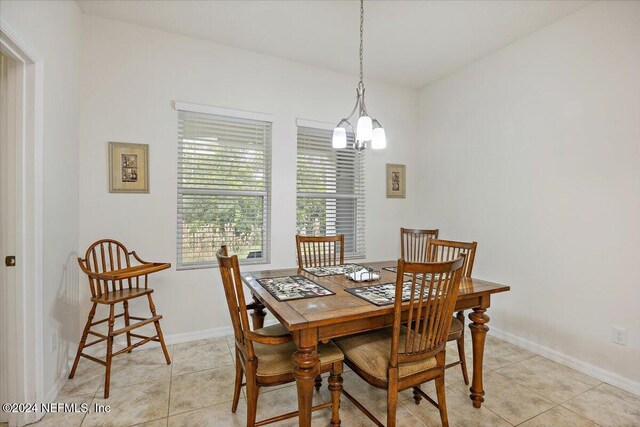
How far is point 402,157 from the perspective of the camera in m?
4.14

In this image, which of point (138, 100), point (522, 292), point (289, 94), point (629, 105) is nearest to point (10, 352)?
point (138, 100)

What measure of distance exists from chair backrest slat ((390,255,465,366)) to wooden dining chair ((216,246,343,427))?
1.23 ft

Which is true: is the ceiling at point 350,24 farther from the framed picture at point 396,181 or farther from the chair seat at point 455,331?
the chair seat at point 455,331

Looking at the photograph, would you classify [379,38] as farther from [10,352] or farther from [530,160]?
[10,352]

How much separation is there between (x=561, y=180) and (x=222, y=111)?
3152 millimetres

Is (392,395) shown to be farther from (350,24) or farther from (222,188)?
(350,24)

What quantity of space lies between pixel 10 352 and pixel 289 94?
3.04 metres

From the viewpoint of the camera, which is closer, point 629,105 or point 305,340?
point 305,340

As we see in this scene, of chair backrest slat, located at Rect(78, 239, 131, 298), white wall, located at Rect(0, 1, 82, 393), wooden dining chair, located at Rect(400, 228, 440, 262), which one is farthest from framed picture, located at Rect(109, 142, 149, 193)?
wooden dining chair, located at Rect(400, 228, 440, 262)

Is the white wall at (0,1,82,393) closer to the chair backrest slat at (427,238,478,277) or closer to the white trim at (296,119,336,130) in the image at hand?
the white trim at (296,119,336,130)

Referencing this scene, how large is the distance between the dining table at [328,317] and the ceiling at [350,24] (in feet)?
7.16

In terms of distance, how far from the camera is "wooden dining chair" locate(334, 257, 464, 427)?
57.4 inches

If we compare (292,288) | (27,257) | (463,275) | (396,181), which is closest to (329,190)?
(396,181)

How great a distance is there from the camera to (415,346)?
157 centimetres
